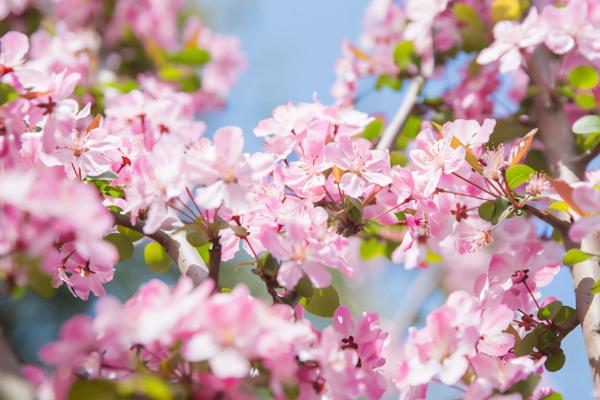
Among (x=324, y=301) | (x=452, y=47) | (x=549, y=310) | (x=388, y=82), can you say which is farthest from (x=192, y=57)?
(x=549, y=310)

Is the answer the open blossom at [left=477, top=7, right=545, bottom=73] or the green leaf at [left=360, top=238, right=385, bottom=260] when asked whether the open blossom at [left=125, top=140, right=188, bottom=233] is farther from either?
the green leaf at [left=360, top=238, right=385, bottom=260]

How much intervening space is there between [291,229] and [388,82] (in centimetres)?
97

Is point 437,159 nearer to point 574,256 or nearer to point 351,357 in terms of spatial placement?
point 574,256

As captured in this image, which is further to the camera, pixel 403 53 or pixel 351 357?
pixel 403 53

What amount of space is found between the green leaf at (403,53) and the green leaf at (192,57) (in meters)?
0.56

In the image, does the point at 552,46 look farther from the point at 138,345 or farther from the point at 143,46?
the point at 143,46

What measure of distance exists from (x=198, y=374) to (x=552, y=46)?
3.06 feet

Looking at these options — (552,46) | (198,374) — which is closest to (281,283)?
(198,374)

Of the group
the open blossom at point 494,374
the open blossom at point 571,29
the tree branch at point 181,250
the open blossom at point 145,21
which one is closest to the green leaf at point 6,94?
the tree branch at point 181,250

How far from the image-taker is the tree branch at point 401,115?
1522mm

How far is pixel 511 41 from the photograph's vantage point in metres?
1.32

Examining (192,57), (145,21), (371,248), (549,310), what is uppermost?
(549,310)

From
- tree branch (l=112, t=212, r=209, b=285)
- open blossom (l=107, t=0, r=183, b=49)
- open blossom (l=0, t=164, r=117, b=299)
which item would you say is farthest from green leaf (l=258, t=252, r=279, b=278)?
open blossom (l=107, t=0, r=183, b=49)

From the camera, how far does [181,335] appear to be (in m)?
0.67
